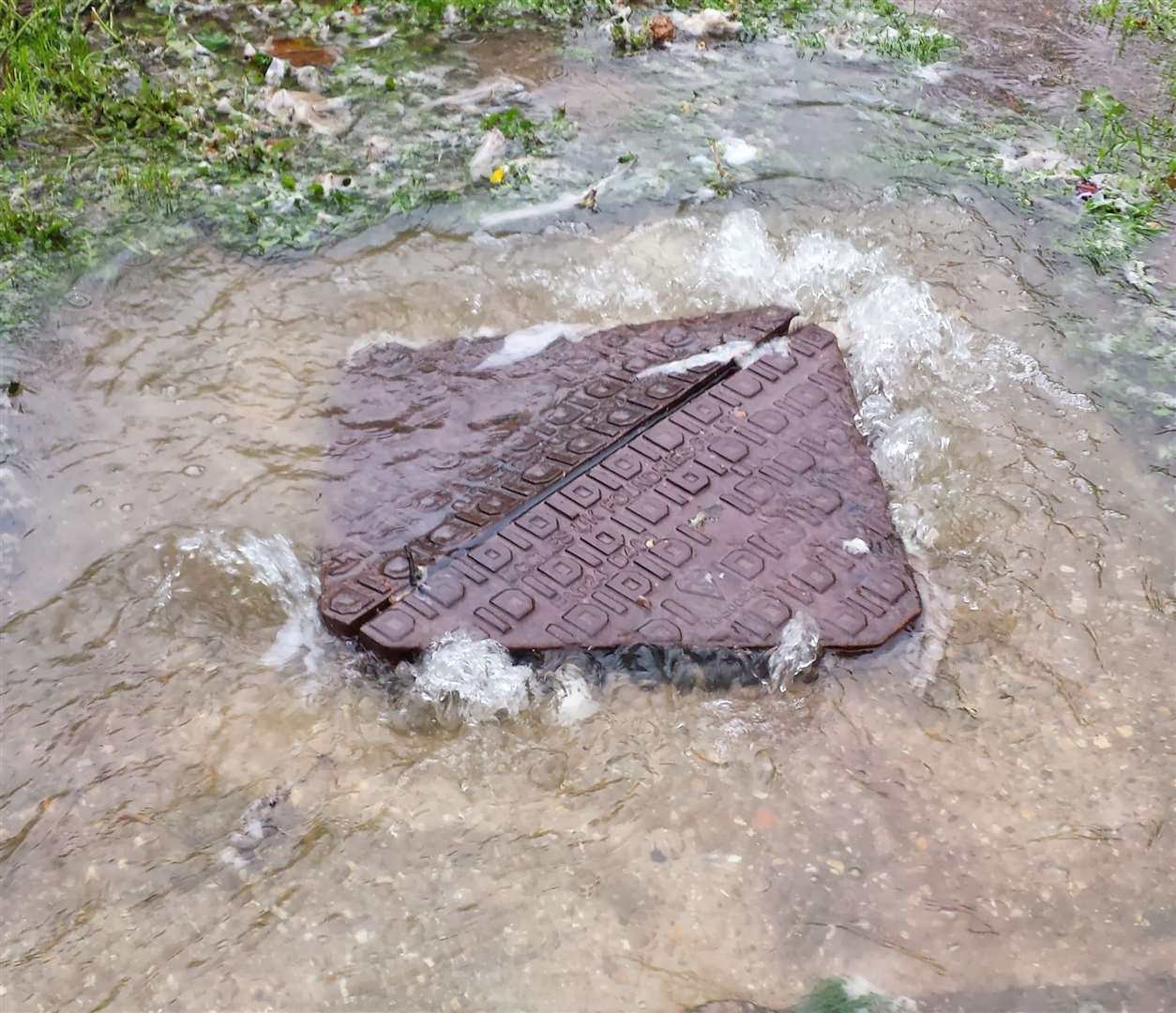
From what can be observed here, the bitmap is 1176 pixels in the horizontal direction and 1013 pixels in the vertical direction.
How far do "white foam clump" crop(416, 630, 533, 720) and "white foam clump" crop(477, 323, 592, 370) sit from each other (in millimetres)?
1383

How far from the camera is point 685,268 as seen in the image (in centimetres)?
464

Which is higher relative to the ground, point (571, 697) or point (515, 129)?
point (515, 129)

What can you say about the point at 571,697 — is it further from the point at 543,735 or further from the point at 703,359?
the point at 703,359


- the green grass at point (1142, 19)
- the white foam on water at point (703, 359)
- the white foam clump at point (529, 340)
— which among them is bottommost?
the white foam clump at point (529, 340)

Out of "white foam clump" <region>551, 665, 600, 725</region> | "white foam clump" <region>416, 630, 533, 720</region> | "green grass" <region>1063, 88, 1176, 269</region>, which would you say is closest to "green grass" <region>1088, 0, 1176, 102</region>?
"green grass" <region>1063, 88, 1176, 269</region>

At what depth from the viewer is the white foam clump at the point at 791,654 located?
10.1 ft

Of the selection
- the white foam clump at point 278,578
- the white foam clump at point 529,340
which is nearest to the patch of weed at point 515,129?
the white foam clump at point 529,340

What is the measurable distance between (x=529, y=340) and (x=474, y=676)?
1.70m

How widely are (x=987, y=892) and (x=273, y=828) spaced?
1787mm

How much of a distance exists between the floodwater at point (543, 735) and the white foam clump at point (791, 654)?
4 centimetres

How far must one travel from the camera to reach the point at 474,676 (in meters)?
3.00

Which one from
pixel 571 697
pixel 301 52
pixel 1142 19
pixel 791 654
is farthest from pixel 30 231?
pixel 1142 19

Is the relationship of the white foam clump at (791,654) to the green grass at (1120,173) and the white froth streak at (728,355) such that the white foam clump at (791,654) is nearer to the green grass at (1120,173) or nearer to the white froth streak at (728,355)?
the white froth streak at (728,355)

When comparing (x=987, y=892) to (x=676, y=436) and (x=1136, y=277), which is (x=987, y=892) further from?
(x=1136, y=277)
